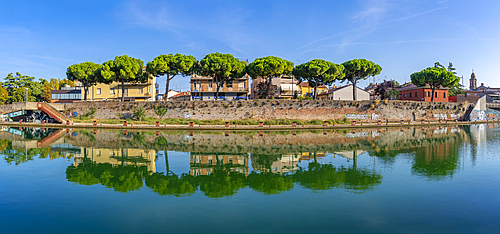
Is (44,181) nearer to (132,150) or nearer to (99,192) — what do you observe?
(99,192)

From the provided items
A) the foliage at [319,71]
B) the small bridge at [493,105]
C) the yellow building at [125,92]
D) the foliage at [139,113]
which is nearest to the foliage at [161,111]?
the foliage at [139,113]

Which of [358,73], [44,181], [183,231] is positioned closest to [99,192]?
[44,181]

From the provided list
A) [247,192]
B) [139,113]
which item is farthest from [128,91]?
[247,192]

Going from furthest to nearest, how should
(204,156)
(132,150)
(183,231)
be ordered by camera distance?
Result: (132,150) → (204,156) → (183,231)

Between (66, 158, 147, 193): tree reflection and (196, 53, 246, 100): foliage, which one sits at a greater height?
(196, 53, 246, 100): foliage

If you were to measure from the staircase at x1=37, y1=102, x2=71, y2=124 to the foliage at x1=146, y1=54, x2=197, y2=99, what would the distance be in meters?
17.1

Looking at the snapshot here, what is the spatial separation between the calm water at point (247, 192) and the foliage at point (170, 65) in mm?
34277

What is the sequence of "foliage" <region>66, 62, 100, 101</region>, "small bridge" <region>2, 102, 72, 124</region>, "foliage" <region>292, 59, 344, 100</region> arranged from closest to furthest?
1. "small bridge" <region>2, 102, 72, 124</region>
2. "foliage" <region>292, 59, 344, 100</region>
3. "foliage" <region>66, 62, 100, 101</region>

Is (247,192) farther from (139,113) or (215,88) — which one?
(215,88)

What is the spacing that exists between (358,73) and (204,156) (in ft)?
164

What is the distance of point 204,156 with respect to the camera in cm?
2078

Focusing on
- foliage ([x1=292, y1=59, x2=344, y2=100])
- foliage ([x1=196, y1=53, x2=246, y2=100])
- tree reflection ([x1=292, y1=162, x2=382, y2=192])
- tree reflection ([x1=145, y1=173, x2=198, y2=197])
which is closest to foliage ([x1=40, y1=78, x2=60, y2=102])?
foliage ([x1=196, y1=53, x2=246, y2=100])

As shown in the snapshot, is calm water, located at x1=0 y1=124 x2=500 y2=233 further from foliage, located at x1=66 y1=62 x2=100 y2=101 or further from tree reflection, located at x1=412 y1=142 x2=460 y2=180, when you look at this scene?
foliage, located at x1=66 y1=62 x2=100 y2=101

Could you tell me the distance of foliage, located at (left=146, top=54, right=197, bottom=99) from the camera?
54469 millimetres
